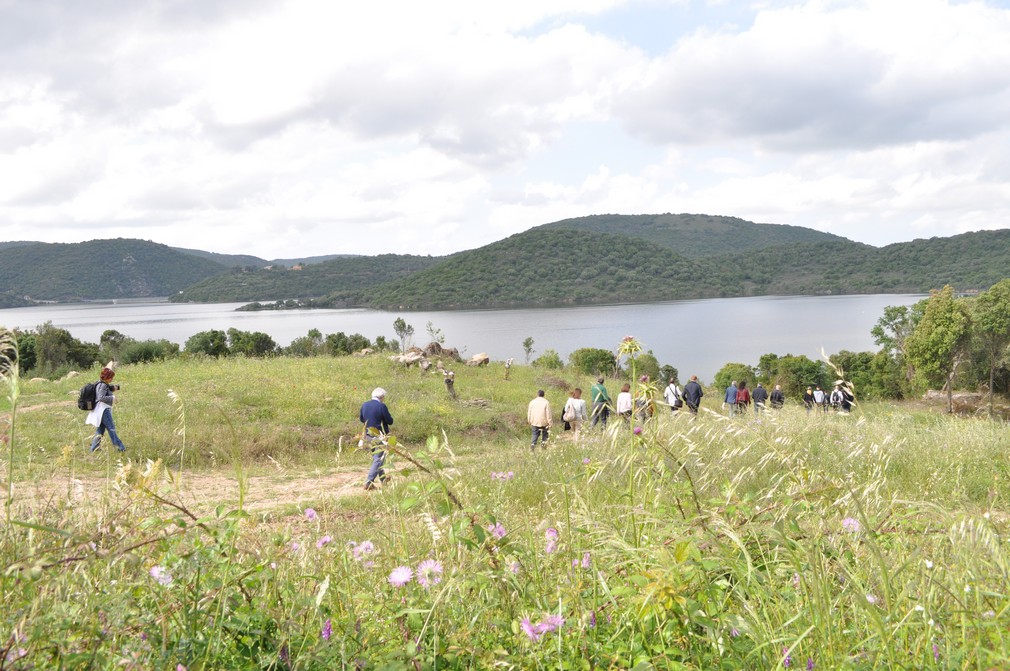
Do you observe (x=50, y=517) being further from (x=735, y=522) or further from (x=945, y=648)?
(x=945, y=648)

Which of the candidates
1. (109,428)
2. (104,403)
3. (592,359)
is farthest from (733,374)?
(104,403)

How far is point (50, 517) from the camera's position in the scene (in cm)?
254

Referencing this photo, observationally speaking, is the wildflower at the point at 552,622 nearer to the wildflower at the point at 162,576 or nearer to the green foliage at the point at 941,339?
the wildflower at the point at 162,576

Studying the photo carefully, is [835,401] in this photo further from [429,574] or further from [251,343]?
[251,343]

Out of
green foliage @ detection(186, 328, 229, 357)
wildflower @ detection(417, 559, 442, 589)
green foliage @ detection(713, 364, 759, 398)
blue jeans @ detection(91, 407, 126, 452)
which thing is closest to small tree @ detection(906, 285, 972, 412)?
green foliage @ detection(713, 364, 759, 398)

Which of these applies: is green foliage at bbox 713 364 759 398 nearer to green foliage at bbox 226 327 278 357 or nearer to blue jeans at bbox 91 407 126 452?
green foliage at bbox 226 327 278 357

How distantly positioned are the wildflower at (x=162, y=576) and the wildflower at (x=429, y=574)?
2.42 ft

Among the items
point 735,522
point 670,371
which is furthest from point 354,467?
point 670,371

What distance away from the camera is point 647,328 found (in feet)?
423

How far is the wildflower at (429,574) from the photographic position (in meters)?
1.99

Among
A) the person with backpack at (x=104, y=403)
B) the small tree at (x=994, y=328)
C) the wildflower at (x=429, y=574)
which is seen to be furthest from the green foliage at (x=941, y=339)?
the wildflower at (x=429, y=574)

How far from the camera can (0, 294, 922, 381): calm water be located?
9519cm

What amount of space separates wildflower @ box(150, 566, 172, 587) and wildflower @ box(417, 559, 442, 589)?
2.42 ft

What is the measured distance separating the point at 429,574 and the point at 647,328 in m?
130
